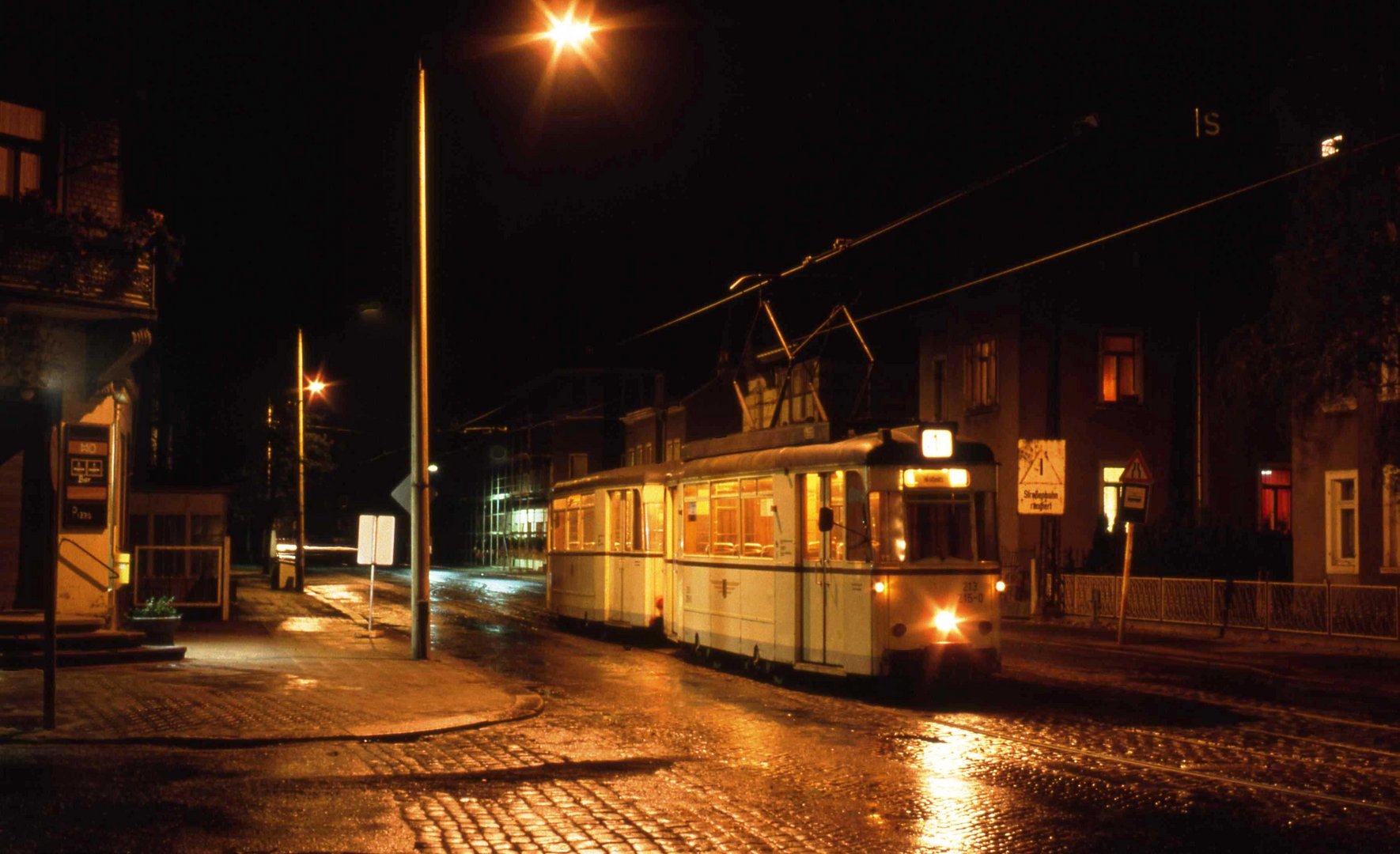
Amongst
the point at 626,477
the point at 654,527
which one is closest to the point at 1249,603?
the point at 654,527

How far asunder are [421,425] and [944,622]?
318 inches

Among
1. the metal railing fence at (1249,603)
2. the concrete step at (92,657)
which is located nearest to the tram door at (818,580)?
the concrete step at (92,657)

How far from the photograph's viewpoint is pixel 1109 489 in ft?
123

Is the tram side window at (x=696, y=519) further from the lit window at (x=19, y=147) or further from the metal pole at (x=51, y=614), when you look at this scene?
the metal pole at (x=51, y=614)

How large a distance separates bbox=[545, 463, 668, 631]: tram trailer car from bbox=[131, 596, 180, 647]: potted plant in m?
7.16

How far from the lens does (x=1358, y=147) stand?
69.1ft

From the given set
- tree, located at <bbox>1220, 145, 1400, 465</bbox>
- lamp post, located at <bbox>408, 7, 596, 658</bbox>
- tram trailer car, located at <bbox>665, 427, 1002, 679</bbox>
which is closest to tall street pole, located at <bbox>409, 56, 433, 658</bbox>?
lamp post, located at <bbox>408, 7, 596, 658</bbox>

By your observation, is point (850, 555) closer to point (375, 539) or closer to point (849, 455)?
point (849, 455)

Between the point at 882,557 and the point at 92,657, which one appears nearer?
the point at 882,557

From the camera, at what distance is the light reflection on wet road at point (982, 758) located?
29.0 feet

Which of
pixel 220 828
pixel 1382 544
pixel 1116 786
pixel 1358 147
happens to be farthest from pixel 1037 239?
pixel 220 828

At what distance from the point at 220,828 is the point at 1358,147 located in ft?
60.6

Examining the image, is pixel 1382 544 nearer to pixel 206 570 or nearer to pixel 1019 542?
Answer: pixel 1019 542

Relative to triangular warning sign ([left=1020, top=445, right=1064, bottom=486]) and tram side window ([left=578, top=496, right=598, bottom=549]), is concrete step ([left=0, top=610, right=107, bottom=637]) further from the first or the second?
triangular warning sign ([left=1020, top=445, right=1064, bottom=486])
